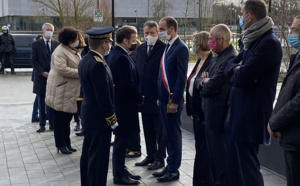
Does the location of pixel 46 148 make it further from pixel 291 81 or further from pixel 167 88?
pixel 291 81

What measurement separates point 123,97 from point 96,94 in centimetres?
104

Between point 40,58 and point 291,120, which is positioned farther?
point 40,58

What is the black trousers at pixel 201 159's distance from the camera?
5.62 m

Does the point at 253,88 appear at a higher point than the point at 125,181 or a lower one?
higher

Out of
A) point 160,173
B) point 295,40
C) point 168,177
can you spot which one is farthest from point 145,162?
point 295,40

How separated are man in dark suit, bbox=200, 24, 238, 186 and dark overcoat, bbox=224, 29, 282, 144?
0.45 meters

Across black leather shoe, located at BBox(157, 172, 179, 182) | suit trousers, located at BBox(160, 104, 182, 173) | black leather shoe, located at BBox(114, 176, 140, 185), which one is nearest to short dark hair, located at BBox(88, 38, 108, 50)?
suit trousers, located at BBox(160, 104, 182, 173)

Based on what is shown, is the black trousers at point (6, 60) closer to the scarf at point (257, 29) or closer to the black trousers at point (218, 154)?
the black trousers at point (218, 154)

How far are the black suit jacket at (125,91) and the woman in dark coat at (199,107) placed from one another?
0.77 m

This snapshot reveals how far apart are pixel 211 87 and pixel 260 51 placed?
0.84m

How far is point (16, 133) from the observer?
9406mm

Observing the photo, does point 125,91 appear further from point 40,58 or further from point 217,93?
point 40,58

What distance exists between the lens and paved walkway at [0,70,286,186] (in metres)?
6.24

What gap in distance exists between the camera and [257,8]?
→ 177 inches
